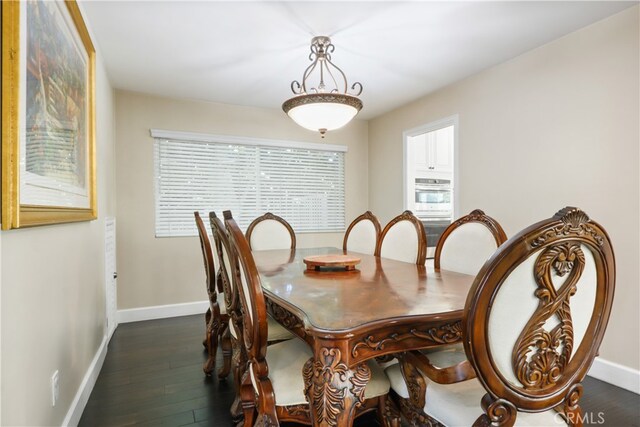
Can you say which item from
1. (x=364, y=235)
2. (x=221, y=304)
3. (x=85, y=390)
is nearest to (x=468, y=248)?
(x=364, y=235)

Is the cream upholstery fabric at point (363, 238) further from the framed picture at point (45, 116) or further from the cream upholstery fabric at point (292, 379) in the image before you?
the framed picture at point (45, 116)

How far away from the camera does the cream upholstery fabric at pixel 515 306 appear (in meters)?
0.92

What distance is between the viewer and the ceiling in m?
2.25

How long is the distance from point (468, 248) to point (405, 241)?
1.97 ft

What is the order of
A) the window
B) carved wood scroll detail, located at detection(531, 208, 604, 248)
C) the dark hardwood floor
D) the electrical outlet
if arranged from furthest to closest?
the window → the dark hardwood floor → the electrical outlet → carved wood scroll detail, located at detection(531, 208, 604, 248)

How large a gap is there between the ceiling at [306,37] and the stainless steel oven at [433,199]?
1.34 meters

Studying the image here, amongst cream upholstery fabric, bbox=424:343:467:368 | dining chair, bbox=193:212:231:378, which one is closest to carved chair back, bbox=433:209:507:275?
cream upholstery fabric, bbox=424:343:467:368

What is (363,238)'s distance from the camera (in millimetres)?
3391

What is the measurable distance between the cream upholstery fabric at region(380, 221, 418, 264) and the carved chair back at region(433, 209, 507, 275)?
0.88 ft

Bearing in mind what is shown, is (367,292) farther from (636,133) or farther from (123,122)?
(123,122)

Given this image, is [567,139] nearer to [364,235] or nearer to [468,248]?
[468,248]

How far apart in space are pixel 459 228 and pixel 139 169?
334cm

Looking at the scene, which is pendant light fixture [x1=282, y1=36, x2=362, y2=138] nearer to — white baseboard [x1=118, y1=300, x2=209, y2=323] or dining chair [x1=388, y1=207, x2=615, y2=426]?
dining chair [x1=388, y1=207, x2=615, y2=426]

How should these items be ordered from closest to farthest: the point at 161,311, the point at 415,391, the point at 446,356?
the point at 415,391, the point at 446,356, the point at 161,311
